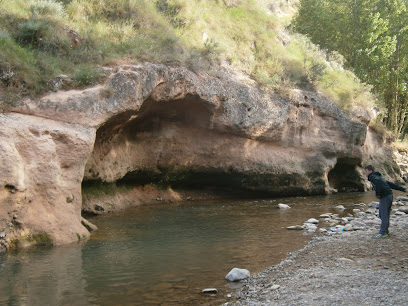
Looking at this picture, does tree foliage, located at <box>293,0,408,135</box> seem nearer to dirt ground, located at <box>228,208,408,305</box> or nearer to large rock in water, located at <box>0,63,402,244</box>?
large rock in water, located at <box>0,63,402,244</box>

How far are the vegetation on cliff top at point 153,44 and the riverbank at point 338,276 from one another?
264 inches

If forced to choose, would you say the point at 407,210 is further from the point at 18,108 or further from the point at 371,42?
the point at 371,42

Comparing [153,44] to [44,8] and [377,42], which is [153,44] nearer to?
[44,8]

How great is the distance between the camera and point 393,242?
25.9ft

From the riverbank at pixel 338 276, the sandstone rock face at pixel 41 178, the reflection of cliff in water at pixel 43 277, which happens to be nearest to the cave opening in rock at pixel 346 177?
the riverbank at pixel 338 276

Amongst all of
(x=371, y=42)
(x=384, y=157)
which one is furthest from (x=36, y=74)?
(x=371, y=42)

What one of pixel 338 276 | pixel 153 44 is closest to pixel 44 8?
pixel 153 44

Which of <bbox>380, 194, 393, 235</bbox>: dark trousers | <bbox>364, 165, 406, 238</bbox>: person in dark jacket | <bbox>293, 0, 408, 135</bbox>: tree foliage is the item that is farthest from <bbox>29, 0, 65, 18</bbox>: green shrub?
<bbox>293, 0, 408, 135</bbox>: tree foliage

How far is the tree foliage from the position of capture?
88.2 feet

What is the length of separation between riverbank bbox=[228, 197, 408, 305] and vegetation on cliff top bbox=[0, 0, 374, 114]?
22.0 feet

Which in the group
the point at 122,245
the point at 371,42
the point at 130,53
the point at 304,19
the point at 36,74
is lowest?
the point at 122,245

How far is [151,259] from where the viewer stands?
25.0ft

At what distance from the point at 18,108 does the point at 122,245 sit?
3.74 meters

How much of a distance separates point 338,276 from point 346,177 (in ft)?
48.9
